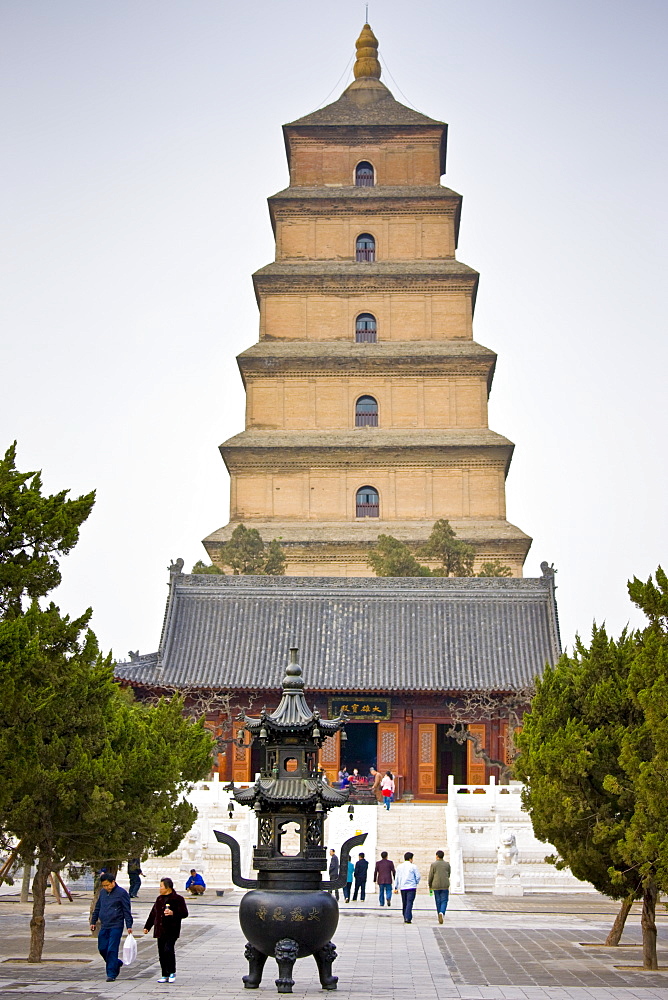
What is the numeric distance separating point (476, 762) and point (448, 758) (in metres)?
2.03

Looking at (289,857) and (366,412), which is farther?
(366,412)

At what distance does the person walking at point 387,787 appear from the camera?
82.5 feet

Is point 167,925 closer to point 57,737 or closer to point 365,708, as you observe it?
point 57,737

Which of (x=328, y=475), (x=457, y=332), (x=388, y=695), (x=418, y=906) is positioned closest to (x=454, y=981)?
(x=418, y=906)

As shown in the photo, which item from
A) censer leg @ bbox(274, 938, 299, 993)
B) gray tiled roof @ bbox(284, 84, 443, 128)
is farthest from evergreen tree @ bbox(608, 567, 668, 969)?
gray tiled roof @ bbox(284, 84, 443, 128)

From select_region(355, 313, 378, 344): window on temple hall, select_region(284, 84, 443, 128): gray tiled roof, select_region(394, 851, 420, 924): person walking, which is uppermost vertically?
select_region(284, 84, 443, 128): gray tiled roof

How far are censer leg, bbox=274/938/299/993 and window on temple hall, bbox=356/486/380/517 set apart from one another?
2796cm

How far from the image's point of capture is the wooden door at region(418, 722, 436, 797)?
97.6 feet

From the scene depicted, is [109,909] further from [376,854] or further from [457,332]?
[457,332]

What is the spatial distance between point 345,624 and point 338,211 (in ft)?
52.3

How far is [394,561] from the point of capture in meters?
34.7

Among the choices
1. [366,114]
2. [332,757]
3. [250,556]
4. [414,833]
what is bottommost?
[414,833]

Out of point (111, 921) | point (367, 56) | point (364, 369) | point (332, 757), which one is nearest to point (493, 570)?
point (332, 757)

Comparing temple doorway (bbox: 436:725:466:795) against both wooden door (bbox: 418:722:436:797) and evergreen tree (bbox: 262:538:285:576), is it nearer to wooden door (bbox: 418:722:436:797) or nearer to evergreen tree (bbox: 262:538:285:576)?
→ wooden door (bbox: 418:722:436:797)
